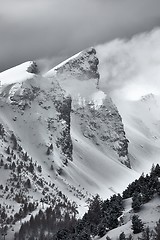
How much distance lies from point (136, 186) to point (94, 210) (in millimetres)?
15844

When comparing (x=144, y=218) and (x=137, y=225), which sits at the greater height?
(x=144, y=218)

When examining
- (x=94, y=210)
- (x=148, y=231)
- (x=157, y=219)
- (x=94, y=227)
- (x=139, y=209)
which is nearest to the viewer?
(x=148, y=231)

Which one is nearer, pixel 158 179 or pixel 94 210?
pixel 158 179

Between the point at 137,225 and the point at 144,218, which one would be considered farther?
the point at 144,218

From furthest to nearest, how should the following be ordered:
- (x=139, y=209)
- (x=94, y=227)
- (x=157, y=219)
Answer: (x=94, y=227)
(x=139, y=209)
(x=157, y=219)

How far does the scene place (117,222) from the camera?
11656 centimetres

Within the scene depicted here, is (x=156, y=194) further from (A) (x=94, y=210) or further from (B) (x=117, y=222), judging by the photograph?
(A) (x=94, y=210)

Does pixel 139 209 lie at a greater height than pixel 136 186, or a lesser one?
lesser

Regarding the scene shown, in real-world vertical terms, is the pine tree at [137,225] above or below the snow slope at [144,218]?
below

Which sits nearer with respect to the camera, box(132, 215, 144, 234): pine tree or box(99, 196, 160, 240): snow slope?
box(132, 215, 144, 234): pine tree

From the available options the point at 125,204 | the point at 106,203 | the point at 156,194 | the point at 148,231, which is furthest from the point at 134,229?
the point at 106,203

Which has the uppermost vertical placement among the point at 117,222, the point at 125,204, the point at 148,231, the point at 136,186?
the point at 136,186

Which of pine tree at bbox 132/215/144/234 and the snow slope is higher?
the snow slope

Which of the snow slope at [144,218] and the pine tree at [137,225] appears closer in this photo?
the pine tree at [137,225]
